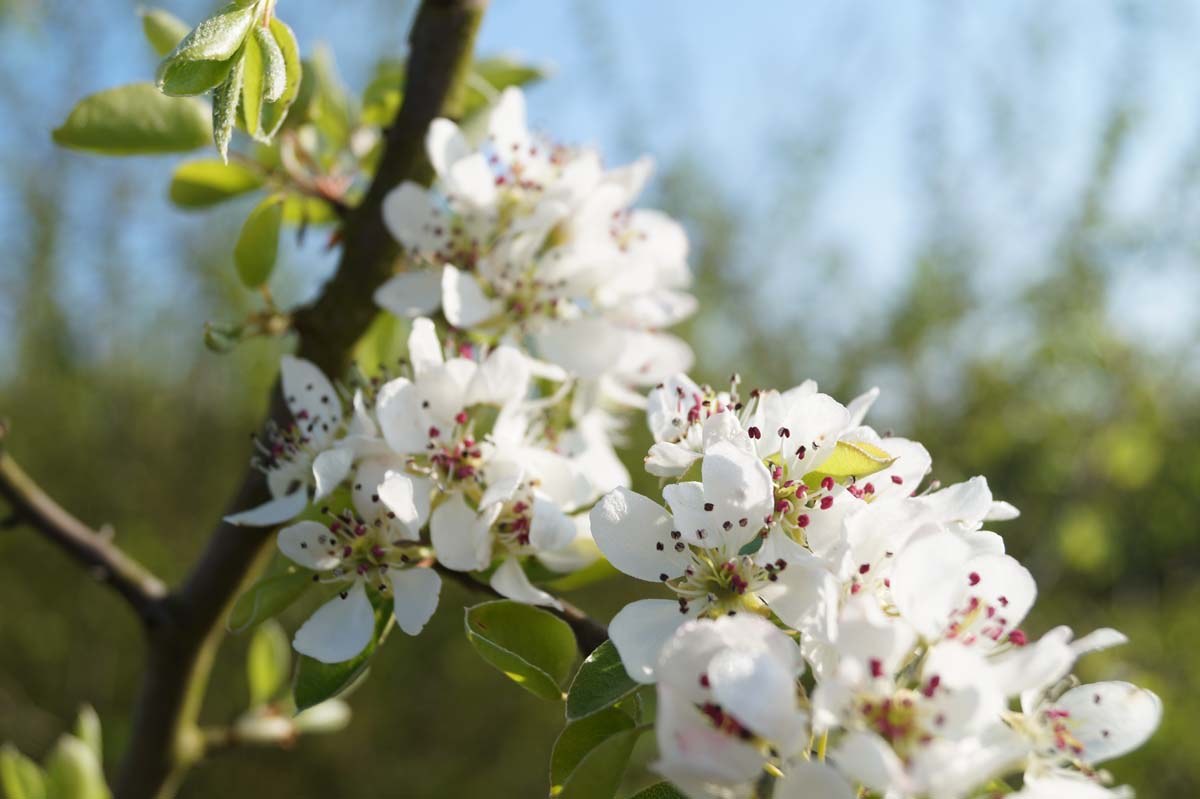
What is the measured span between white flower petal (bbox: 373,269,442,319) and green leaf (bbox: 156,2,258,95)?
1.06 feet

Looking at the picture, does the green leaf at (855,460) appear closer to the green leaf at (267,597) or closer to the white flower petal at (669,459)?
the white flower petal at (669,459)

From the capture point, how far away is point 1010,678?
0.51 m

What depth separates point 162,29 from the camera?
979 mm

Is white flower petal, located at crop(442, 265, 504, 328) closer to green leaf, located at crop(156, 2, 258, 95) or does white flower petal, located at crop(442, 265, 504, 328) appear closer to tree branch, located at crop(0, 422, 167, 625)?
green leaf, located at crop(156, 2, 258, 95)

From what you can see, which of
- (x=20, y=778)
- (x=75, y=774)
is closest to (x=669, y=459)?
(x=75, y=774)

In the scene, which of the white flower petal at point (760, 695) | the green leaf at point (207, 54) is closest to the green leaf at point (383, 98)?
the green leaf at point (207, 54)

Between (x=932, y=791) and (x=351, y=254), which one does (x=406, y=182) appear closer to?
(x=351, y=254)

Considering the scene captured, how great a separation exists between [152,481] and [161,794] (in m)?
3.15

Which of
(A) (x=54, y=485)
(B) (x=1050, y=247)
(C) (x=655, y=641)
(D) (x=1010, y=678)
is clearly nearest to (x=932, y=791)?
(D) (x=1010, y=678)

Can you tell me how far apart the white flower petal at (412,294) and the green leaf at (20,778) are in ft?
2.21

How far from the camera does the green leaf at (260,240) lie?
0.95 meters

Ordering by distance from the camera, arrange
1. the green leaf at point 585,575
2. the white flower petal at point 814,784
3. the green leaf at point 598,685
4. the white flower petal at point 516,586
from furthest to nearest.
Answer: the green leaf at point 585,575 < the white flower petal at point 516,586 < the green leaf at point 598,685 < the white flower petal at point 814,784

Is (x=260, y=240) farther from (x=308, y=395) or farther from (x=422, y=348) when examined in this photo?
(x=422, y=348)

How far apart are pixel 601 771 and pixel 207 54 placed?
473mm
